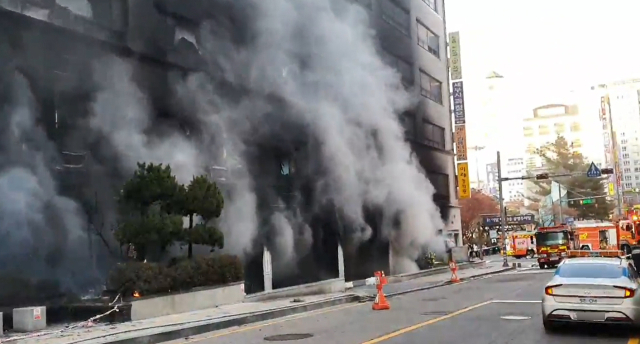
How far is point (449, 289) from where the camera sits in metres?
18.5

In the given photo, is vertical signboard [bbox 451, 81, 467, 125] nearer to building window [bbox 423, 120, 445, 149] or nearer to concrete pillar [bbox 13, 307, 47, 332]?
building window [bbox 423, 120, 445, 149]

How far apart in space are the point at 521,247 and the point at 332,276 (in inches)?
1140

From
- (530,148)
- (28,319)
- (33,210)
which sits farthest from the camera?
(530,148)

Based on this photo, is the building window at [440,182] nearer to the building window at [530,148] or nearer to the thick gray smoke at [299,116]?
the thick gray smoke at [299,116]

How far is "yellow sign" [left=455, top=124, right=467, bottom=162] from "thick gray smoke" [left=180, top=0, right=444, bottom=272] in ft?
22.9

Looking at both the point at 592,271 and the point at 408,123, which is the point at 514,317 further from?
the point at 408,123

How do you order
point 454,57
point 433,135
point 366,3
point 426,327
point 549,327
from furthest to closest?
point 454,57
point 433,135
point 366,3
point 426,327
point 549,327

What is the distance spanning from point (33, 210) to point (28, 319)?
239 centimetres

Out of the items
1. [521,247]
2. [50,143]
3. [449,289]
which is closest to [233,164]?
[50,143]

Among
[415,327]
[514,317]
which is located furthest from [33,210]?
[514,317]

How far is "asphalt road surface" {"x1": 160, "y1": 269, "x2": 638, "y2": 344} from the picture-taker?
332 inches

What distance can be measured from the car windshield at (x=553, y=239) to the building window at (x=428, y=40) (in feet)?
35.3

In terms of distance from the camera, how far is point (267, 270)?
1730 cm

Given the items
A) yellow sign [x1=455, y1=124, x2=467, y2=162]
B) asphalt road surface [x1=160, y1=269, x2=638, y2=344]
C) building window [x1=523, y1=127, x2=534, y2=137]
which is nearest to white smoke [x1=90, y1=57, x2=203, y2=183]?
asphalt road surface [x1=160, y1=269, x2=638, y2=344]
